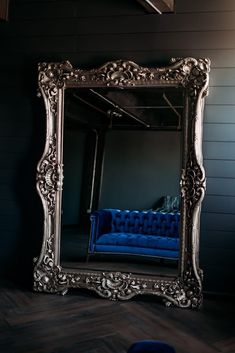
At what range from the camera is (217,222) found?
3805 millimetres

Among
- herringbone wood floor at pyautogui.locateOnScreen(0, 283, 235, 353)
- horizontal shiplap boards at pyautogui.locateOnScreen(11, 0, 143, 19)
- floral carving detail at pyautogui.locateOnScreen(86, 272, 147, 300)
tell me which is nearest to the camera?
herringbone wood floor at pyautogui.locateOnScreen(0, 283, 235, 353)

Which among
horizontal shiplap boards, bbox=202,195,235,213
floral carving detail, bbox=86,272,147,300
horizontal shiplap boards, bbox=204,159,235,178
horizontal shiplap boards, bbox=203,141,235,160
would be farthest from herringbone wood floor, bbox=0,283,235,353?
horizontal shiplap boards, bbox=203,141,235,160

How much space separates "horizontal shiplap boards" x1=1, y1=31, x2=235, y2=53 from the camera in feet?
12.4

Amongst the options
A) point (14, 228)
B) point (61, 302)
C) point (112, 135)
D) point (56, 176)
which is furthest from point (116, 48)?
point (61, 302)

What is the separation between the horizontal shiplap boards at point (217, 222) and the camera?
3.78 m

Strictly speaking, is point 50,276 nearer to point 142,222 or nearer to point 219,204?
point 142,222

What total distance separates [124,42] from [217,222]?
6.08 ft

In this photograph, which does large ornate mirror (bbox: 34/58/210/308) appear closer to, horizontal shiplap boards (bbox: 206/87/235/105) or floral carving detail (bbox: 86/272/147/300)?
floral carving detail (bbox: 86/272/147/300)

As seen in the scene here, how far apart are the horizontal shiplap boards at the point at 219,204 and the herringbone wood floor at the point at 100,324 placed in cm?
81

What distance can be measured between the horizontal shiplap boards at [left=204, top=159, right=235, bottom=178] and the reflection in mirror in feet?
0.93

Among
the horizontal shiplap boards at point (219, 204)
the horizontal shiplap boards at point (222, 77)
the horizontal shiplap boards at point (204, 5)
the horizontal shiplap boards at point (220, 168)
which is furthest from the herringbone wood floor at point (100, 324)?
the horizontal shiplap boards at point (204, 5)

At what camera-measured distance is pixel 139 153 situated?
3893mm

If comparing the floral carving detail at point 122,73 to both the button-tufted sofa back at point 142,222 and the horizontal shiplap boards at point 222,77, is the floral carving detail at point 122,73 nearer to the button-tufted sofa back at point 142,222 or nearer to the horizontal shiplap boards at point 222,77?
the horizontal shiplap boards at point 222,77

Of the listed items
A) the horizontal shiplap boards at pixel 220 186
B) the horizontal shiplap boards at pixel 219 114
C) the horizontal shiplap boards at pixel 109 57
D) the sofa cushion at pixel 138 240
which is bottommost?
the sofa cushion at pixel 138 240
